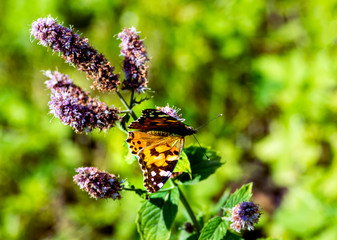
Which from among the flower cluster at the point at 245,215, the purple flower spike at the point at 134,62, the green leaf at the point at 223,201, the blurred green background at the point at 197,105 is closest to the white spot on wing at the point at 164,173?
the flower cluster at the point at 245,215

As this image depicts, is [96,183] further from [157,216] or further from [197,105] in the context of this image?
[197,105]

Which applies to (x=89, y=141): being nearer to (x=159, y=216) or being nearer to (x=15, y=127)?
(x=15, y=127)

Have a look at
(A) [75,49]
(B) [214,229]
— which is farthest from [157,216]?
(A) [75,49]

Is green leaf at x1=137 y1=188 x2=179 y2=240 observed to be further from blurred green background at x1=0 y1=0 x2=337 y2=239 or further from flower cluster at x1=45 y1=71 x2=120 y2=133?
blurred green background at x1=0 y1=0 x2=337 y2=239

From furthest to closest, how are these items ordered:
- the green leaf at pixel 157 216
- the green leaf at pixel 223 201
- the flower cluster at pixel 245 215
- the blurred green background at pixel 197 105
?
the blurred green background at pixel 197 105 → the green leaf at pixel 223 201 → the green leaf at pixel 157 216 → the flower cluster at pixel 245 215

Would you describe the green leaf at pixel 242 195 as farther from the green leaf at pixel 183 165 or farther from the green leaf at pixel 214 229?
the green leaf at pixel 183 165

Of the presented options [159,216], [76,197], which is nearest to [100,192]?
[159,216]

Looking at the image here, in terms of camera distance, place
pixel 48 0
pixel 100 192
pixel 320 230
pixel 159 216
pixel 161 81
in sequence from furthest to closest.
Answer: pixel 48 0 → pixel 161 81 → pixel 320 230 → pixel 159 216 → pixel 100 192
